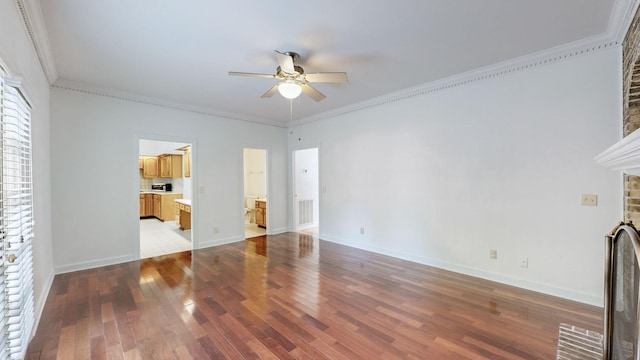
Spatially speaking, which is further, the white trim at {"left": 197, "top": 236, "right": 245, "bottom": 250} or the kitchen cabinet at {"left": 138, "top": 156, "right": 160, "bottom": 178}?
the kitchen cabinet at {"left": 138, "top": 156, "right": 160, "bottom": 178}

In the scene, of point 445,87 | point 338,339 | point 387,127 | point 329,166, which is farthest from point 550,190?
point 329,166

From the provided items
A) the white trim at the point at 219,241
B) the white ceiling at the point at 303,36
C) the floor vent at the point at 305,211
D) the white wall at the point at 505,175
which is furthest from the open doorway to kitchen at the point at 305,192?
the white ceiling at the point at 303,36

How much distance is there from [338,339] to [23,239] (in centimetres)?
254

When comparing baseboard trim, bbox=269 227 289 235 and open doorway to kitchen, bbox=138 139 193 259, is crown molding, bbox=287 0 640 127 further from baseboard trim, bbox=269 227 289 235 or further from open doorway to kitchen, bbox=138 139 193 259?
open doorway to kitchen, bbox=138 139 193 259

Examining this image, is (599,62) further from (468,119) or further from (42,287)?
(42,287)

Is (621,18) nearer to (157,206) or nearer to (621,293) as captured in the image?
(621,293)

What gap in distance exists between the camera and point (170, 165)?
849 centimetres

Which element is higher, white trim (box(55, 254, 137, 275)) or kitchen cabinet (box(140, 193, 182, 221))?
kitchen cabinet (box(140, 193, 182, 221))

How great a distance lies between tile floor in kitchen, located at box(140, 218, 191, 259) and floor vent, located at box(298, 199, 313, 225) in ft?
8.36

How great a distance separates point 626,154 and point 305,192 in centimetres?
593

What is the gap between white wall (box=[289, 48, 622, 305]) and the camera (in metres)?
2.70

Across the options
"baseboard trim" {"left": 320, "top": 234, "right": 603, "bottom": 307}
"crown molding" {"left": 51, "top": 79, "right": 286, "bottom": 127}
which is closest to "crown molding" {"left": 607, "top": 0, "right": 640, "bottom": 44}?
"baseboard trim" {"left": 320, "top": 234, "right": 603, "bottom": 307}

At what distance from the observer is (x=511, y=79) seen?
316 cm

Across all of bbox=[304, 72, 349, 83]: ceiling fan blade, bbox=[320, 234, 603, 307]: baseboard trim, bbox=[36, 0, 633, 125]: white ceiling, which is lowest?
bbox=[320, 234, 603, 307]: baseboard trim
